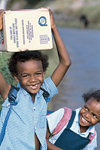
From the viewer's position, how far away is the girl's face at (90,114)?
441 centimetres

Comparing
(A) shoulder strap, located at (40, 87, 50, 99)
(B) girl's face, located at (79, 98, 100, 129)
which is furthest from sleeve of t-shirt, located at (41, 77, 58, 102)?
(B) girl's face, located at (79, 98, 100, 129)

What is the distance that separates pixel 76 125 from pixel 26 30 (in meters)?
1.11

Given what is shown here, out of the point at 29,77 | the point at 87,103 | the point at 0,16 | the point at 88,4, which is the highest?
the point at 88,4

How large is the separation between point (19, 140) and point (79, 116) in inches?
34.8

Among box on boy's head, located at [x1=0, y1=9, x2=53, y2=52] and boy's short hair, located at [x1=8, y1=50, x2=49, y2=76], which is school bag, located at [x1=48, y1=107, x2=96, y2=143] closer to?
boy's short hair, located at [x1=8, y1=50, x2=49, y2=76]

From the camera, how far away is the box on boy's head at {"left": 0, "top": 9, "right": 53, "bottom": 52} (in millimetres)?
3863

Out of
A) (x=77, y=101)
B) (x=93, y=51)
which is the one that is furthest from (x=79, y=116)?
(x=93, y=51)

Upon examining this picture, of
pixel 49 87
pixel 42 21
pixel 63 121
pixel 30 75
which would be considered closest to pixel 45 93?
pixel 49 87

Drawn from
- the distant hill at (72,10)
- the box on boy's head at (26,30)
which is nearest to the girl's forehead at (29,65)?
the box on boy's head at (26,30)

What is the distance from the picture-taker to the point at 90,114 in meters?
4.42

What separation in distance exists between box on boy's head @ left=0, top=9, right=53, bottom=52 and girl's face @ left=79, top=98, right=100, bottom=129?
2.56 feet

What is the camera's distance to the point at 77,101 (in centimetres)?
846

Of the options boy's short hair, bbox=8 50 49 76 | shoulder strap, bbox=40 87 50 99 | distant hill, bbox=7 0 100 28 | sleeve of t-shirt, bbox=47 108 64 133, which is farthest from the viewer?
distant hill, bbox=7 0 100 28

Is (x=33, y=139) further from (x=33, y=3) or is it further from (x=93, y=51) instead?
(x=33, y=3)
